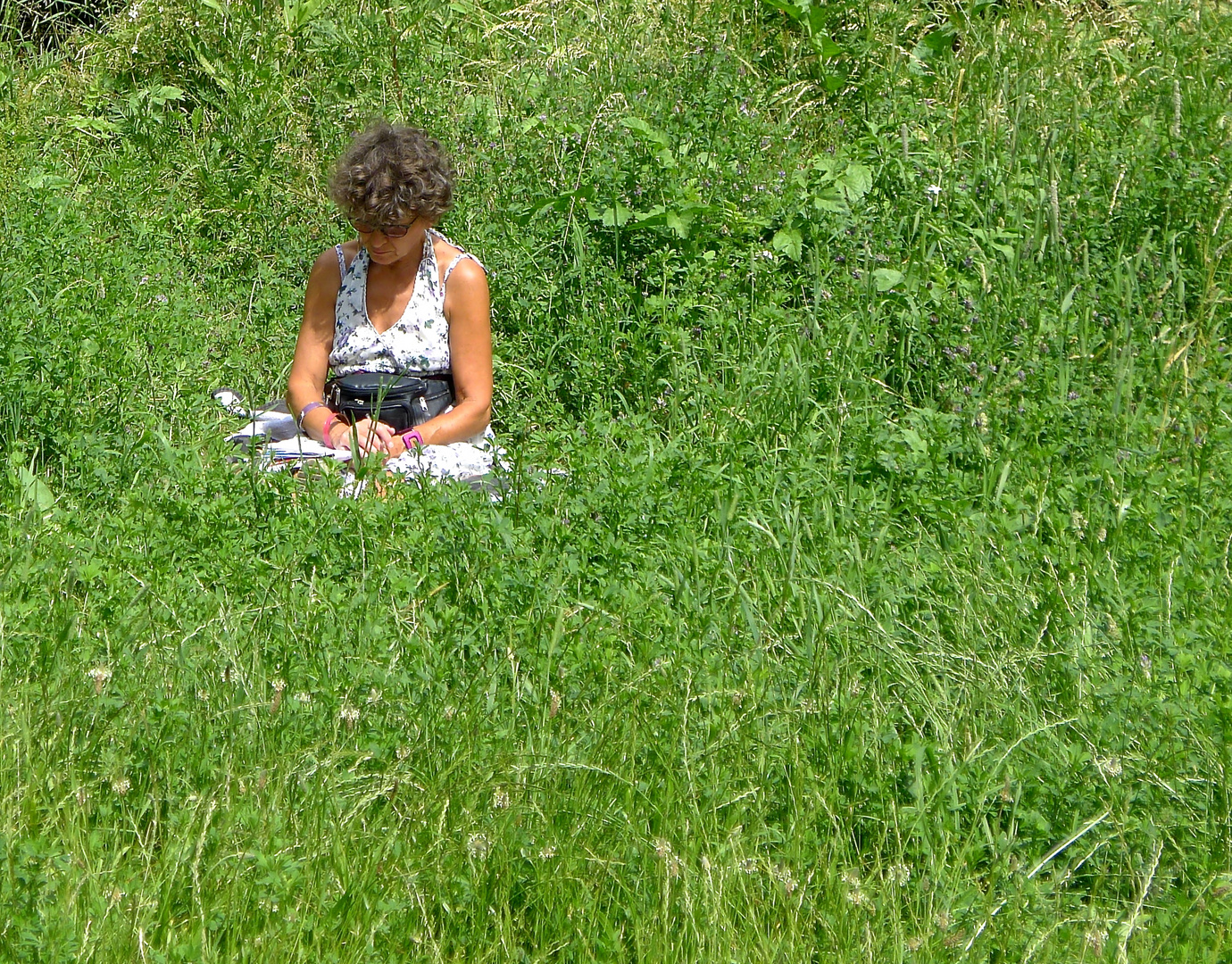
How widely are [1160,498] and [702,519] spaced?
124 cm

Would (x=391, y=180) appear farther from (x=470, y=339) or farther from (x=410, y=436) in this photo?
(x=410, y=436)

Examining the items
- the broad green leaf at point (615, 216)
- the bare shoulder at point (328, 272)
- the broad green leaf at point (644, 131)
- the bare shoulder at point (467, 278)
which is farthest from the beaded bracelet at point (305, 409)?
the broad green leaf at point (644, 131)

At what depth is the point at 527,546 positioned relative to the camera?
3.56 metres

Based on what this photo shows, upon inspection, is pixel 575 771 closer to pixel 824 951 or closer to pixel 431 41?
pixel 824 951

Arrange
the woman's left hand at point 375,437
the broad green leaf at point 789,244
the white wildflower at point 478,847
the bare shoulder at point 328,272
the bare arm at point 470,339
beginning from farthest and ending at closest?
1. the broad green leaf at point 789,244
2. the bare shoulder at point 328,272
3. the bare arm at point 470,339
4. the woman's left hand at point 375,437
5. the white wildflower at point 478,847

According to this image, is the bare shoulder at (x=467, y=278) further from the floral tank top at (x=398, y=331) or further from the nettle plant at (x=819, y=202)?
the nettle plant at (x=819, y=202)

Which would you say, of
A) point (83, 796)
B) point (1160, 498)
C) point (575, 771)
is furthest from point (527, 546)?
point (1160, 498)

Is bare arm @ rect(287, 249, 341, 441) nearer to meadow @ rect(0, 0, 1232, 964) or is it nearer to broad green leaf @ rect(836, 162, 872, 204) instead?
meadow @ rect(0, 0, 1232, 964)

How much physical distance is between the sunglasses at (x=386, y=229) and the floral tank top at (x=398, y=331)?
0.18m

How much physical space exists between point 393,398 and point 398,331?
0.24 meters

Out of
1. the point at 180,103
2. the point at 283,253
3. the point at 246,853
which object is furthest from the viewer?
the point at 180,103

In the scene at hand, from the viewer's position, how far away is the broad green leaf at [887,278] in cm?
492

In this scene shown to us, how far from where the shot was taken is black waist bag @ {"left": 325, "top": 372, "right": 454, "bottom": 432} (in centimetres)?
455

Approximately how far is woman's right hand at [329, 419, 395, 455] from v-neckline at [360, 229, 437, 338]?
1.12ft
